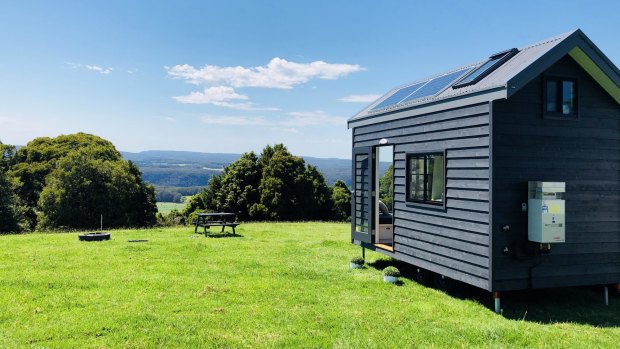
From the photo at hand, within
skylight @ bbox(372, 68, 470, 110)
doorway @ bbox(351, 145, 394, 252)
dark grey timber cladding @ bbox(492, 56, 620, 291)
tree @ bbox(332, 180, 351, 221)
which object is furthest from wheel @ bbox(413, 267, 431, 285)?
tree @ bbox(332, 180, 351, 221)

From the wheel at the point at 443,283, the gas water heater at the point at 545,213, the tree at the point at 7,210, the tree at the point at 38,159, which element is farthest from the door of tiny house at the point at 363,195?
the tree at the point at 38,159

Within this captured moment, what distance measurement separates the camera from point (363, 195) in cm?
1085

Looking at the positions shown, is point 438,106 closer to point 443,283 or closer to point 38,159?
point 443,283

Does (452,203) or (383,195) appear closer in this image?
(452,203)

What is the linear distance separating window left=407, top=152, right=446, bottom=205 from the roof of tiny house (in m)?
0.93

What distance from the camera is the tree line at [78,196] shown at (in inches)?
1179

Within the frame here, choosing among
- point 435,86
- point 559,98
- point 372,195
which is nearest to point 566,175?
point 559,98

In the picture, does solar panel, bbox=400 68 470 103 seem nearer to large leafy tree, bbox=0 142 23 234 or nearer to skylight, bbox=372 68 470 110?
skylight, bbox=372 68 470 110

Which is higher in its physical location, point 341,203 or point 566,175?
point 566,175

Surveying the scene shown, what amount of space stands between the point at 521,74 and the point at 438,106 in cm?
172

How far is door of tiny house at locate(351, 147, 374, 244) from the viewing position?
1043 cm

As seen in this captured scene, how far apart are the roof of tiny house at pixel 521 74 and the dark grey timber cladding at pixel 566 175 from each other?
240 mm

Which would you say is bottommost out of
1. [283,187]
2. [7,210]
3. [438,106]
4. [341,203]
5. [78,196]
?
[7,210]

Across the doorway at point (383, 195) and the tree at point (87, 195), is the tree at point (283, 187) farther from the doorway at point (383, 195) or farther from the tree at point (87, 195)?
the doorway at point (383, 195)
